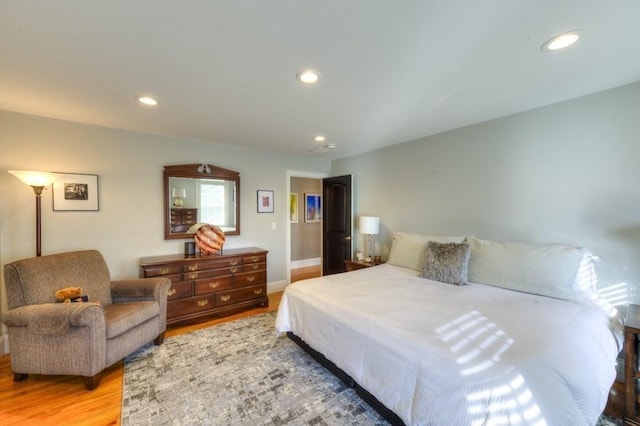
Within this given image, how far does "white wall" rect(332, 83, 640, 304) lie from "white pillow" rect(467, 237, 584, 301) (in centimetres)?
30

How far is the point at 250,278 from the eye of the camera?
12.0 feet

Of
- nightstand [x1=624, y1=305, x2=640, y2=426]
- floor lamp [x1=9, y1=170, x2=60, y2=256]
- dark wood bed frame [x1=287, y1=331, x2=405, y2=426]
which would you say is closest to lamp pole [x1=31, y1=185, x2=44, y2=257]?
floor lamp [x1=9, y1=170, x2=60, y2=256]

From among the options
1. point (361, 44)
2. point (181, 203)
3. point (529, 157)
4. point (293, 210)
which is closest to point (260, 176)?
point (181, 203)

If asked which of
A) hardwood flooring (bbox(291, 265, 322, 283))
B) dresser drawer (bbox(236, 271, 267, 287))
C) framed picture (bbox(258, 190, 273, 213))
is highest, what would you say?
framed picture (bbox(258, 190, 273, 213))

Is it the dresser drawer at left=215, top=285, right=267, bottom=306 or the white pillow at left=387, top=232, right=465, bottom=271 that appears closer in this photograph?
the white pillow at left=387, top=232, right=465, bottom=271

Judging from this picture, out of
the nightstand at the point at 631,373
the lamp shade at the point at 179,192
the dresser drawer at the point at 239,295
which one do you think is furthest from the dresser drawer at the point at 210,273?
the nightstand at the point at 631,373

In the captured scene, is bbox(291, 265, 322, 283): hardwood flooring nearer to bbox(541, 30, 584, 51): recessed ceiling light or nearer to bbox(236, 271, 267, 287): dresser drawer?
bbox(236, 271, 267, 287): dresser drawer

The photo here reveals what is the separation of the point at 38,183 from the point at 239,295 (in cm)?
241

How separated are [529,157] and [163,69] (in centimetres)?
331

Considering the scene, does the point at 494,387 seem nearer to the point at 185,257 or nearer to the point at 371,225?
the point at 371,225

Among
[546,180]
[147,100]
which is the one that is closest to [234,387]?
[147,100]

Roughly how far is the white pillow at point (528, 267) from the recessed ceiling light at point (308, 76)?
89.2 inches

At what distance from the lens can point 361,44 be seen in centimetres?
151

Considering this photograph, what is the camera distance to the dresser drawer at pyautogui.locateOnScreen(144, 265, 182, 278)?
295 centimetres
